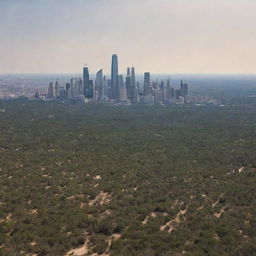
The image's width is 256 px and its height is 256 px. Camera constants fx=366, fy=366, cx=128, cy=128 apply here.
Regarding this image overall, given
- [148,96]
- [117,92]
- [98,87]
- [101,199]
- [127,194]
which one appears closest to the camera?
[101,199]

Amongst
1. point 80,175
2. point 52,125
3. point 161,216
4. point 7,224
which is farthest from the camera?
point 52,125

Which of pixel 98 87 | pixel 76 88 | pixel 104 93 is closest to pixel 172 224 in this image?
pixel 76 88

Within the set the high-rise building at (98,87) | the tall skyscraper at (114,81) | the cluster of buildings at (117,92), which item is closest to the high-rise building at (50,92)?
the cluster of buildings at (117,92)

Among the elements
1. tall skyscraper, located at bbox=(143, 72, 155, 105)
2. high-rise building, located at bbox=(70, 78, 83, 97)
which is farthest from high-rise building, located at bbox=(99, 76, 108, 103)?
tall skyscraper, located at bbox=(143, 72, 155, 105)

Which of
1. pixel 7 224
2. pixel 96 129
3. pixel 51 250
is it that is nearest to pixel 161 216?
pixel 51 250

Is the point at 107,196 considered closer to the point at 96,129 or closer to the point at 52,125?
the point at 96,129

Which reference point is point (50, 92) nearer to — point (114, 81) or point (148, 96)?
point (114, 81)

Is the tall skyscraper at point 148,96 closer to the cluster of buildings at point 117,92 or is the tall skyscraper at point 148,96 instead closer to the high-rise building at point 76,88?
the cluster of buildings at point 117,92
